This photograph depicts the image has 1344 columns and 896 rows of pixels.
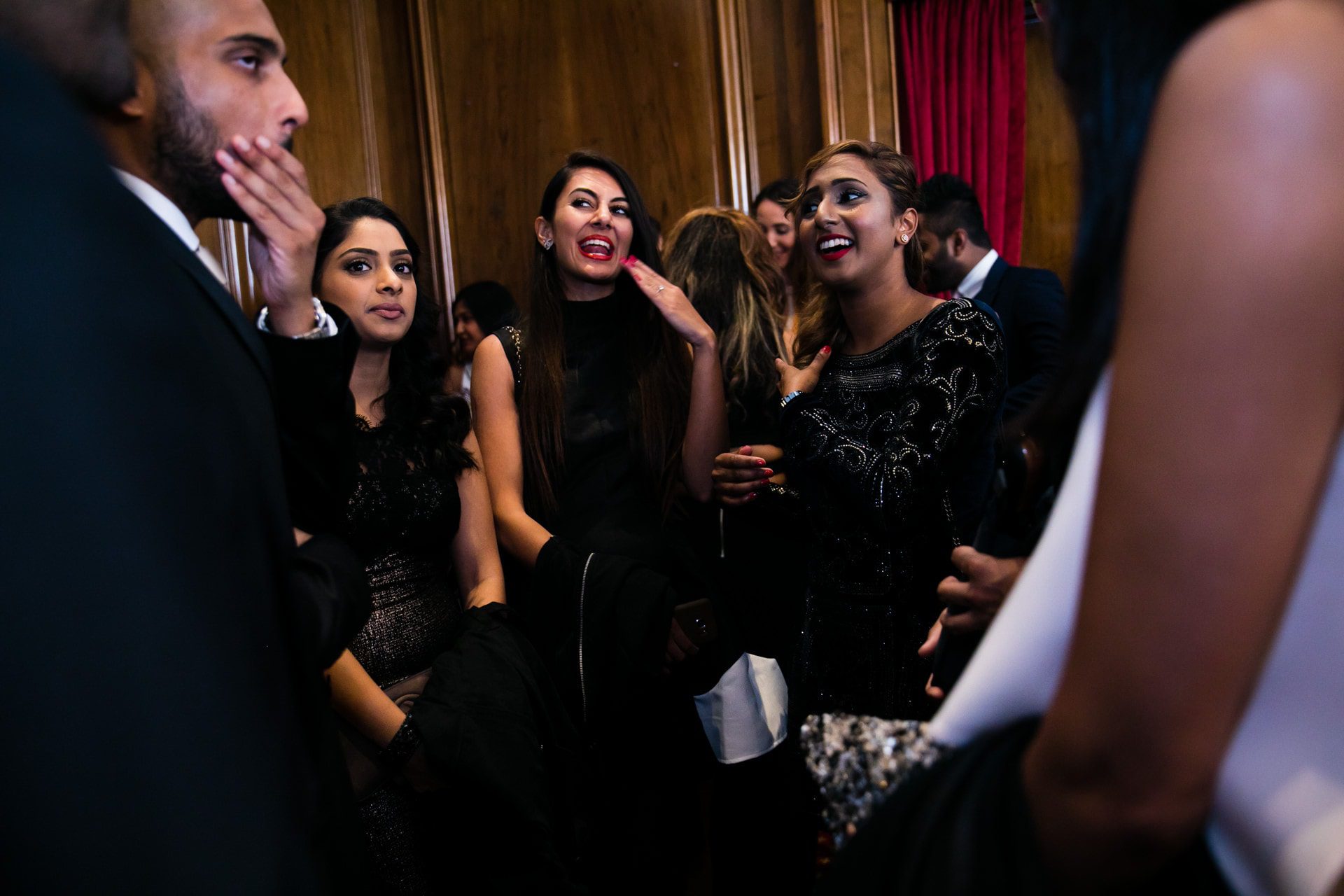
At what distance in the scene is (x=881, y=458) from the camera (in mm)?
2029

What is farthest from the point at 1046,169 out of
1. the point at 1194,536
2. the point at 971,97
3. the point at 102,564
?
the point at 102,564

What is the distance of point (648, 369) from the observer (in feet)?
8.84

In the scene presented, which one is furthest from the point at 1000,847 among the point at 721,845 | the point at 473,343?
the point at 473,343

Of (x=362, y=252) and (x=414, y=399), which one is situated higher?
(x=362, y=252)

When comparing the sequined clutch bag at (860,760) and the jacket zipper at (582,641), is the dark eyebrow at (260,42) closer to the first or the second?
the sequined clutch bag at (860,760)

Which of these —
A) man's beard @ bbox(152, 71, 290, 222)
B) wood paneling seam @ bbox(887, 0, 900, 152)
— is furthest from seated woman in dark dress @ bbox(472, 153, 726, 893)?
wood paneling seam @ bbox(887, 0, 900, 152)

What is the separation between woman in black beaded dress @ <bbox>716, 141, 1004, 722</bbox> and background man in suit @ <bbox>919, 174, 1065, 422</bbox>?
91 centimetres

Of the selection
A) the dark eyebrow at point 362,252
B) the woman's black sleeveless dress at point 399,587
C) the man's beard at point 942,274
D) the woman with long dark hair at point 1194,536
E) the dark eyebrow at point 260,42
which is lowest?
the woman's black sleeveless dress at point 399,587

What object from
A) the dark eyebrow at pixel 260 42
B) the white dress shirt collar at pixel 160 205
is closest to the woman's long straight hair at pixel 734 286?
the dark eyebrow at pixel 260 42

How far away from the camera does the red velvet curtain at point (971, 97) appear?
14.1ft

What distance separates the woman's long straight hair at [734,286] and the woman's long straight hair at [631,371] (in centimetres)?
27

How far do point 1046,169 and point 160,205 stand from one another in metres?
5.01

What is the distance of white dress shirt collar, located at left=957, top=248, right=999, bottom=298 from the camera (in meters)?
3.81

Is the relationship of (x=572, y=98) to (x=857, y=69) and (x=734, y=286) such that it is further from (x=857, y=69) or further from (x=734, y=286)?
(x=734, y=286)
